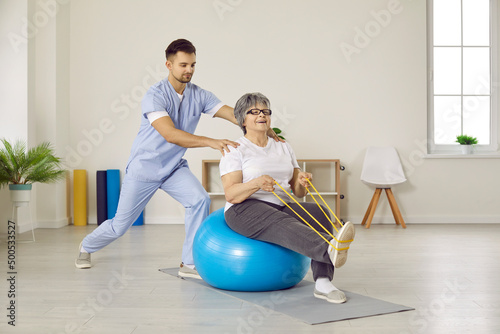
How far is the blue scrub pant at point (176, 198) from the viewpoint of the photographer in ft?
9.86

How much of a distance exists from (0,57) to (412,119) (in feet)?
12.4

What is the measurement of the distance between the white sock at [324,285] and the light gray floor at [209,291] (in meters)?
0.28

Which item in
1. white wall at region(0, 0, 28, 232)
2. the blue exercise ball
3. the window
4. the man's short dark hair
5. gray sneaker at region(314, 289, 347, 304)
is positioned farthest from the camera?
the window

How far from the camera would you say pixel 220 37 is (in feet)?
18.1

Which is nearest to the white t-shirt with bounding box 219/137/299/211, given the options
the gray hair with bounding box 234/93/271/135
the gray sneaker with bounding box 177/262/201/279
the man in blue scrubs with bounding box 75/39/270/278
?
the gray hair with bounding box 234/93/271/135

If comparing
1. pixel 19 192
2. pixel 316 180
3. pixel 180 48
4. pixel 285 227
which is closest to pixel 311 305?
pixel 285 227

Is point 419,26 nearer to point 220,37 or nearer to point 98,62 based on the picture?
point 220,37

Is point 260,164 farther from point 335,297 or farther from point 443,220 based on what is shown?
point 443,220

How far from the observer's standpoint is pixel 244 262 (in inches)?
99.4

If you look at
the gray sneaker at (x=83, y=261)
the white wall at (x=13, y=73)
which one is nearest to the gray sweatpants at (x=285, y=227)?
the gray sneaker at (x=83, y=261)

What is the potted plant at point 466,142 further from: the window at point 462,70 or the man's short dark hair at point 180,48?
the man's short dark hair at point 180,48

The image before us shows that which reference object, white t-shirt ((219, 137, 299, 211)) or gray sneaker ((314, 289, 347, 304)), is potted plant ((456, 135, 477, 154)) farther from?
gray sneaker ((314, 289, 347, 304))

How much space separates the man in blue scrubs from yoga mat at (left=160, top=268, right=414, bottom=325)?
51cm

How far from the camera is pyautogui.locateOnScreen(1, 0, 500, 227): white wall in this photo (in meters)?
5.48
